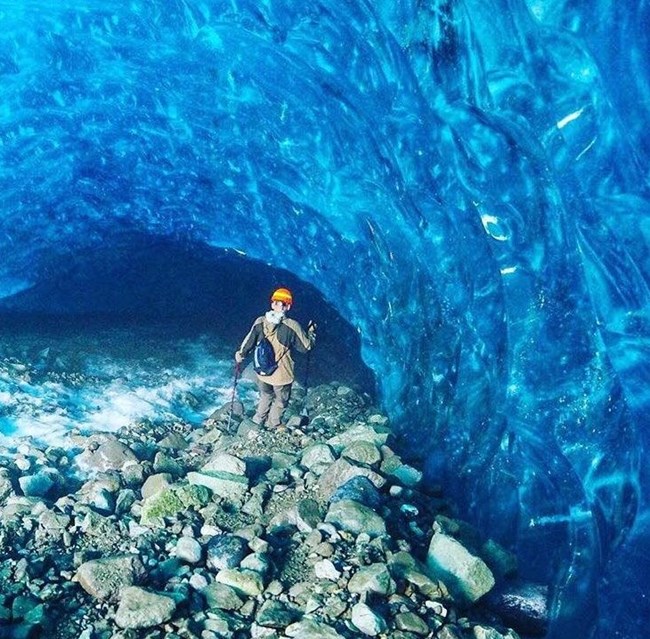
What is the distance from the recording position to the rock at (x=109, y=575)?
3605mm

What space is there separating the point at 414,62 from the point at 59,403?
697 cm

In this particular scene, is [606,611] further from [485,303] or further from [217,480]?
[217,480]

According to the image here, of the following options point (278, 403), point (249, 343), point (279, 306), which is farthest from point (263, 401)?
point (279, 306)

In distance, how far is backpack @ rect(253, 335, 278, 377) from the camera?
287 inches

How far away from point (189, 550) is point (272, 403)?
393 centimetres

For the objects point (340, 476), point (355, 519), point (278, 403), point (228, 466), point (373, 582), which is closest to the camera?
point (373, 582)

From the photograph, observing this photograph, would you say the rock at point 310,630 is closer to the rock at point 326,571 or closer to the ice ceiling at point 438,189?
the rock at point 326,571

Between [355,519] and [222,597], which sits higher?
[355,519]

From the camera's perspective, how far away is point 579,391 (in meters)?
4.70

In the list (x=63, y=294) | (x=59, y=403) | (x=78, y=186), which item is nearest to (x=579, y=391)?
(x=59, y=403)

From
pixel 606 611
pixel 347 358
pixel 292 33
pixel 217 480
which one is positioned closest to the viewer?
pixel 606 611

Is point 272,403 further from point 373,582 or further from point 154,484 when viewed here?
point 373,582

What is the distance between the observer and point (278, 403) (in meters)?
7.83

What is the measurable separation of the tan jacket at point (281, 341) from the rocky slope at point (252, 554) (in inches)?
53.1
